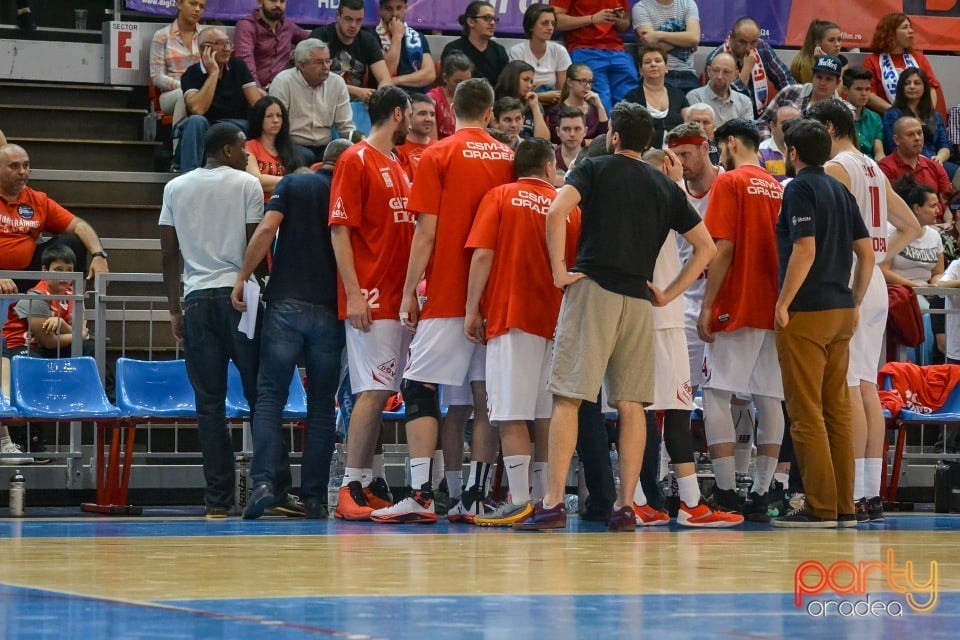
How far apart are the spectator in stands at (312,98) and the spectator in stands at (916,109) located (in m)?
5.15

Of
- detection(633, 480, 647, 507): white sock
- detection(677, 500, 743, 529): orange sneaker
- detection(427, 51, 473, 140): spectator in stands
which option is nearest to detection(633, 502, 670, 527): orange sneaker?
detection(633, 480, 647, 507): white sock

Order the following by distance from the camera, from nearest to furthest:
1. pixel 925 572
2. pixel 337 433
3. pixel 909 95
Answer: pixel 925 572, pixel 337 433, pixel 909 95

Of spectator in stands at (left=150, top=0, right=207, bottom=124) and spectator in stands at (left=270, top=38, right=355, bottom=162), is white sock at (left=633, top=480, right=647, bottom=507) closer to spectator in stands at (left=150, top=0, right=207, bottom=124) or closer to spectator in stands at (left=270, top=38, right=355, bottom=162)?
spectator in stands at (left=270, top=38, right=355, bottom=162)

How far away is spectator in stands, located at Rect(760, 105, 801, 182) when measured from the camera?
1045 cm

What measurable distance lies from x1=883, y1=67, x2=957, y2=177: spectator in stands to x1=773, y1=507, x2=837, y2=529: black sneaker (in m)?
7.41

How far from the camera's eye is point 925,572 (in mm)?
4684

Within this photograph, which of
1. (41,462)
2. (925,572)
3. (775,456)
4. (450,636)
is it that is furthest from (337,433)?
(450,636)

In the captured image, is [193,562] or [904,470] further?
[904,470]

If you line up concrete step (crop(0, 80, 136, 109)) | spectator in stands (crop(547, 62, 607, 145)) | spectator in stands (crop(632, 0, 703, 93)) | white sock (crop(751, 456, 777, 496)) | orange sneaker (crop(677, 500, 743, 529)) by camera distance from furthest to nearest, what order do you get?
spectator in stands (crop(632, 0, 703, 93)) → concrete step (crop(0, 80, 136, 109)) → spectator in stands (crop(547, 62, 607, 145)) → white sock (crop(751, 456, 777, 496)) → orange sneaker (crop(677, 500, 743, 529))

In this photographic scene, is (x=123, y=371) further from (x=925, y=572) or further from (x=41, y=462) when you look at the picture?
(x=925, y=572)

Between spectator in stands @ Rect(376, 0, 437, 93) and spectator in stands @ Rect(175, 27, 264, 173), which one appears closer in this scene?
spectator in stands @ Rect(175, 27, 264, 173)

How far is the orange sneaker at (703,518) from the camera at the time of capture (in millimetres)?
6930

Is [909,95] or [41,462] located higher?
[909,95]

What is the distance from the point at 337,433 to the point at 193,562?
3.89 m
